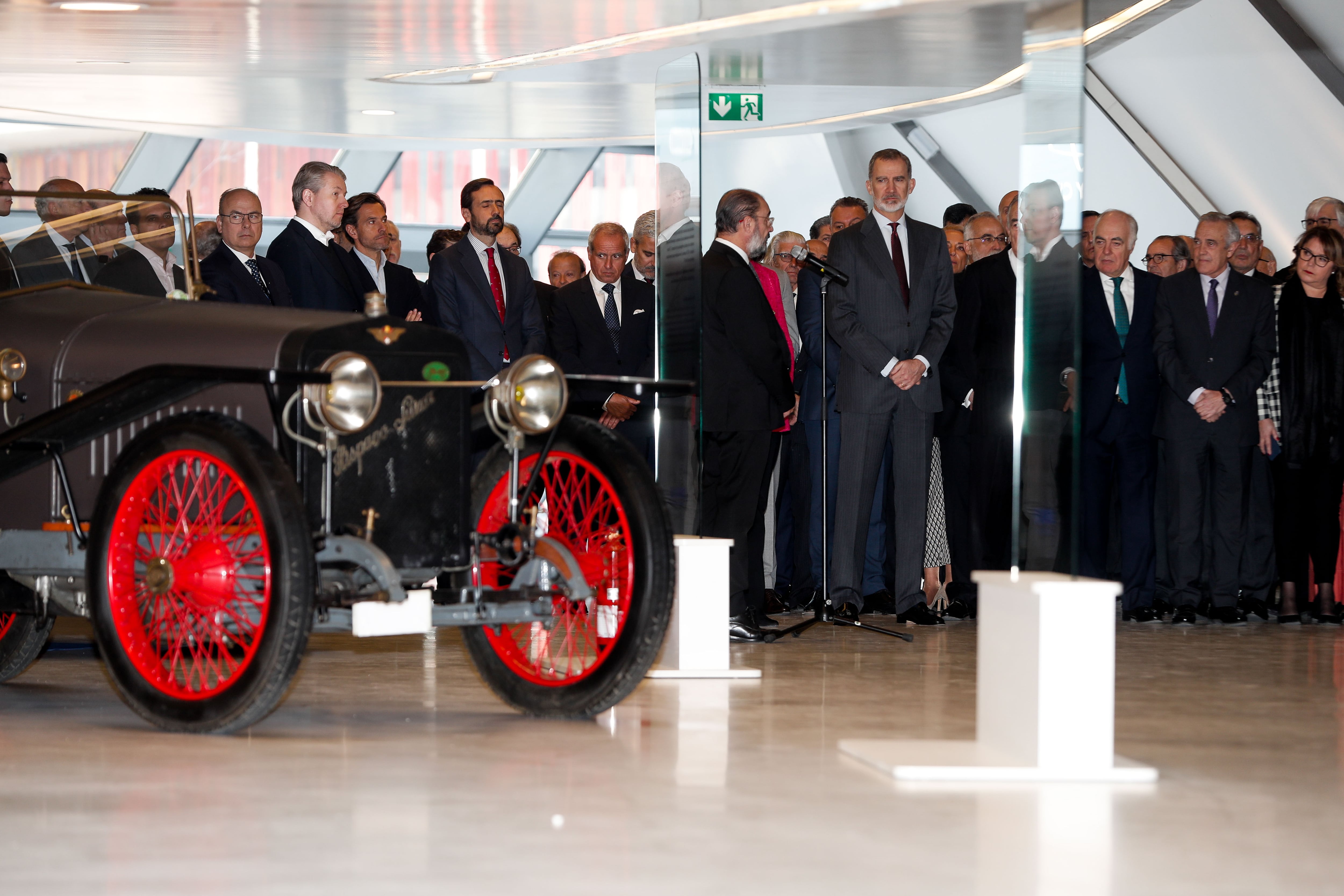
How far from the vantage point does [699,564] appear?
15.7 ft

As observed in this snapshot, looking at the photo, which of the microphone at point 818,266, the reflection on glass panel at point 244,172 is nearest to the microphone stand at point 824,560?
the microphone at point 818,266

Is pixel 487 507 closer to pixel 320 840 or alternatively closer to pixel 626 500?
pixel 626 500

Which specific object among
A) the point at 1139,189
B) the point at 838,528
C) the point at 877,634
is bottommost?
the point at 877,634

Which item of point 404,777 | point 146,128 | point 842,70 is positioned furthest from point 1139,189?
point 404,777

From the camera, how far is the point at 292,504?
3.38 m

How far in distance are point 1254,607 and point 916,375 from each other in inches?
80.6

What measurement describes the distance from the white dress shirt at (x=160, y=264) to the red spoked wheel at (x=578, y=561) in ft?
4.43

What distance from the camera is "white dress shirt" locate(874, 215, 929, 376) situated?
633 centimetres

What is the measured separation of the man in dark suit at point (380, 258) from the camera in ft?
22.2

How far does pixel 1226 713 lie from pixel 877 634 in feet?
6.26

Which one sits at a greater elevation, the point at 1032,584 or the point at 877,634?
the point at 1032,584

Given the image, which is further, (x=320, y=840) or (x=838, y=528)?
(x=838, y=528)

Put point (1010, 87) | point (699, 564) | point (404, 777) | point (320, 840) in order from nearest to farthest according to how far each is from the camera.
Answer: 1. point (320, 840)
2. point (404, 777)
3. point (699, 564)
4. point (1010, 87)

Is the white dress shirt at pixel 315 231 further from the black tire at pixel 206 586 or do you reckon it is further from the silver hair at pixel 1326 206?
the silver hair at pixel 1326 206
